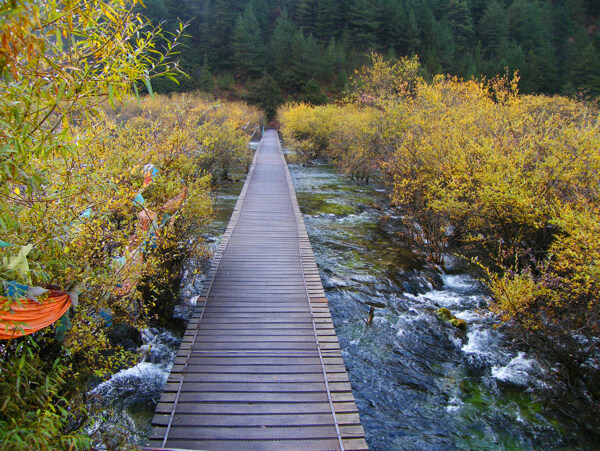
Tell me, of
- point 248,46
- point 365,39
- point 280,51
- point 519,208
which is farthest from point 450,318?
point 248,46

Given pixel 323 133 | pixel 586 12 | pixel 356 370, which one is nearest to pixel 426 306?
pixel 356 370

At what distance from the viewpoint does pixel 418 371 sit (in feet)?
25.0

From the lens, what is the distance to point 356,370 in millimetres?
7574

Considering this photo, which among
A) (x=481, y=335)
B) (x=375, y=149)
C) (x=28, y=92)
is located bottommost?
(x=481, y=335)

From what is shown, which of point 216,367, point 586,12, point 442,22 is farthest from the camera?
point 586,12

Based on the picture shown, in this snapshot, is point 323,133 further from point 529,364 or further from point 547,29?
point 547,29

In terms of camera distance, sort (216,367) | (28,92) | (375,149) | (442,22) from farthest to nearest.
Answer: (442,22) → (375,149) → (216,367) → (28,92)

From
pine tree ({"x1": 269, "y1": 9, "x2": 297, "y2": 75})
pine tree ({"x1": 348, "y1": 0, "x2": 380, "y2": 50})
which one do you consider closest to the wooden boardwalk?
pine tree ({"x1": 348, "y1": 0, "x2": 380, "y2": 50})

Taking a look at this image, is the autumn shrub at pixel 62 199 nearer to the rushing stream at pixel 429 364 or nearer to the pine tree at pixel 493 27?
the rushing stream at pixel 429 364

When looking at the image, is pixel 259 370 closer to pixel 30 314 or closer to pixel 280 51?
pixel 30 314

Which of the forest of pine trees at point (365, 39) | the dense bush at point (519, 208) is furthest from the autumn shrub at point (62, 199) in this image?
the forest of pine trees at point (365, 39)

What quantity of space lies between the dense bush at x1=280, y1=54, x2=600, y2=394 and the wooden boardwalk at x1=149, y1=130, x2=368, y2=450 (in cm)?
402

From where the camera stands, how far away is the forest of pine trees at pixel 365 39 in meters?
58.0

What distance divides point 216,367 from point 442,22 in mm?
77212
